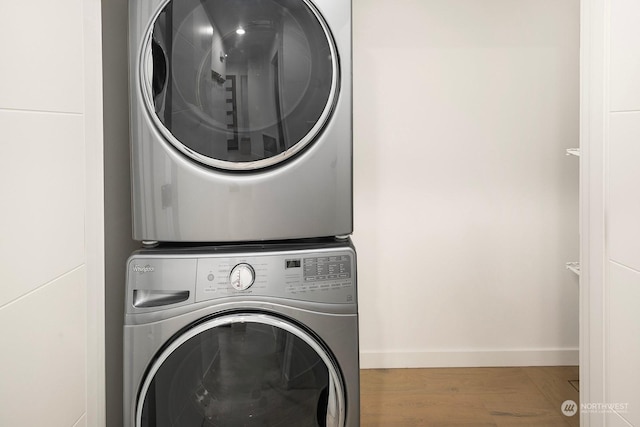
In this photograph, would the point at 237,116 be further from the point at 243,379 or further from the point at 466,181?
the point at 466,181

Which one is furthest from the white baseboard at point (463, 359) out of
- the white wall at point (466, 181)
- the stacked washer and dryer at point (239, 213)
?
the stacked washer and dryer at point (239, 213)

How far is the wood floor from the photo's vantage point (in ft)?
6.30

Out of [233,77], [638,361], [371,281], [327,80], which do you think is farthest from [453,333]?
[233,77]

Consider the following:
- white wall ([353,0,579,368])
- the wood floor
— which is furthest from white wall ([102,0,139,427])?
white wall ([353,0,579,368])

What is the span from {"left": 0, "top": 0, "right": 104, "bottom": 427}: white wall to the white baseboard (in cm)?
133

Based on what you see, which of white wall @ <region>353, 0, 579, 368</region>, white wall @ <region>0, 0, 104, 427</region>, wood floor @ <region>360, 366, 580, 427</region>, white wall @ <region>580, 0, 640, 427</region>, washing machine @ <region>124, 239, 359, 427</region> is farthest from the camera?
white wall @ <region>353, 0, 579, 368</region>

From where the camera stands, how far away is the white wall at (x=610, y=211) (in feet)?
3.73

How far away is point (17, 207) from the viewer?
3.32 ft

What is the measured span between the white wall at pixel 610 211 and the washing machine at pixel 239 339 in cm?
64

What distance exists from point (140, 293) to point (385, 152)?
1.31 meters

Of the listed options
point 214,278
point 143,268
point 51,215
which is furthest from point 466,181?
point 51,215

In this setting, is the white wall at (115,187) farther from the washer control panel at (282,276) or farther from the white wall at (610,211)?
the white wall at (610,211)

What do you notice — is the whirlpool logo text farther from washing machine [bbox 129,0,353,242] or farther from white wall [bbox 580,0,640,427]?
white wall [bbox 580,0,640,427]

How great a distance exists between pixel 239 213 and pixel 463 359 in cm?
147
